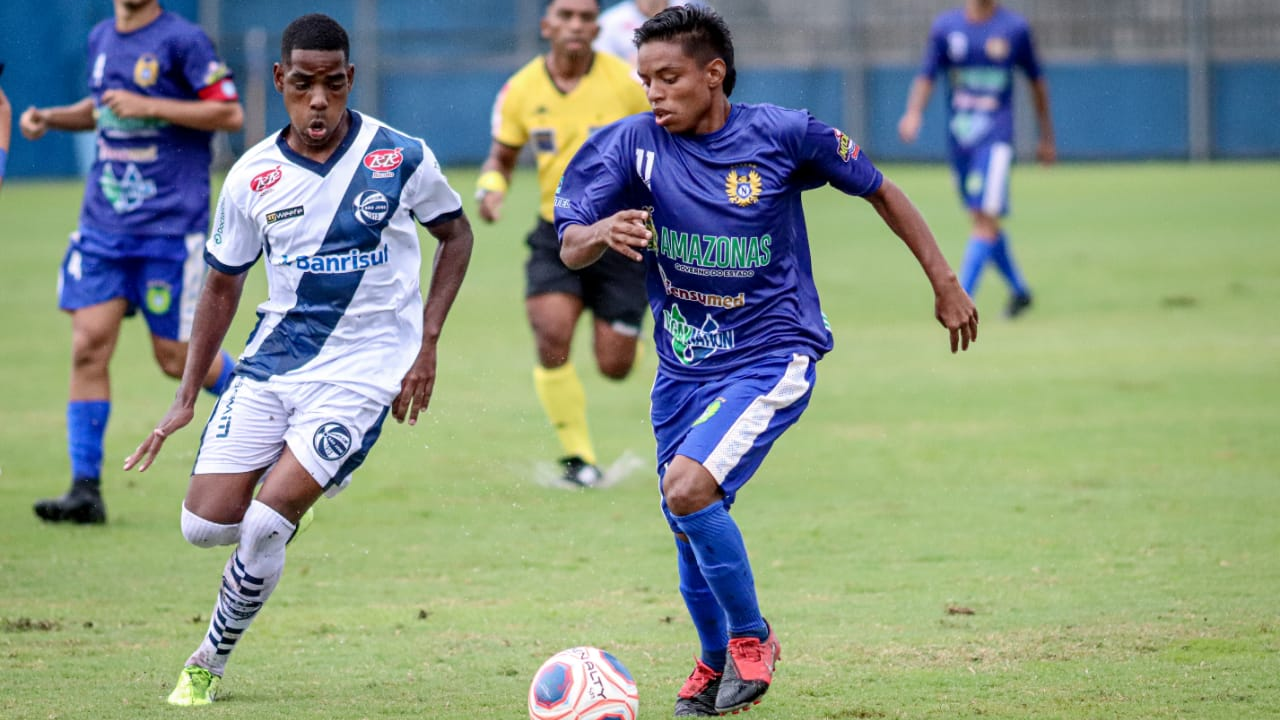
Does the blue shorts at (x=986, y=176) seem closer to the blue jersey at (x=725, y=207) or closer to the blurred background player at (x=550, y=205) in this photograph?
A: the blurred background player at (x=550, y=205)

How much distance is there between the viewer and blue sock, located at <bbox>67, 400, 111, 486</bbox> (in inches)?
311

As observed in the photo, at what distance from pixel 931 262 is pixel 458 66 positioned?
2741 cm

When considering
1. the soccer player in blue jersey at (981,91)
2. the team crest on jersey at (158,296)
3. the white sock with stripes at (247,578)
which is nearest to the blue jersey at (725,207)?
the white sock with stripes at (247,578)

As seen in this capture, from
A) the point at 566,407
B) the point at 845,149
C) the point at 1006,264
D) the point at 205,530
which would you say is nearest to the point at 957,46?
the point at 1006,264

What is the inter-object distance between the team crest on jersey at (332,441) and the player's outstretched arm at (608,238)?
34.8 inches

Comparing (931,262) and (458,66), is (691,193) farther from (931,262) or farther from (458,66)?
(458,66)

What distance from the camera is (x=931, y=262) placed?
5219mm

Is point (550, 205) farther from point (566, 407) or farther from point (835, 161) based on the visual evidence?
point (835, 161)

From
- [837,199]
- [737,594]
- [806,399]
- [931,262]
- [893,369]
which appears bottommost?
[837,199]

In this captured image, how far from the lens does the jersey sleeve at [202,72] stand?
322 inches

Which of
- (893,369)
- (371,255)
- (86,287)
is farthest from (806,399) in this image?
(893,369)

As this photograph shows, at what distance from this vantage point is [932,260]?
522 cm

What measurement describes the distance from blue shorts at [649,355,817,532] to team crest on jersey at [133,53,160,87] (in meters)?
3.90

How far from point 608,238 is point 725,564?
0.98 meters
